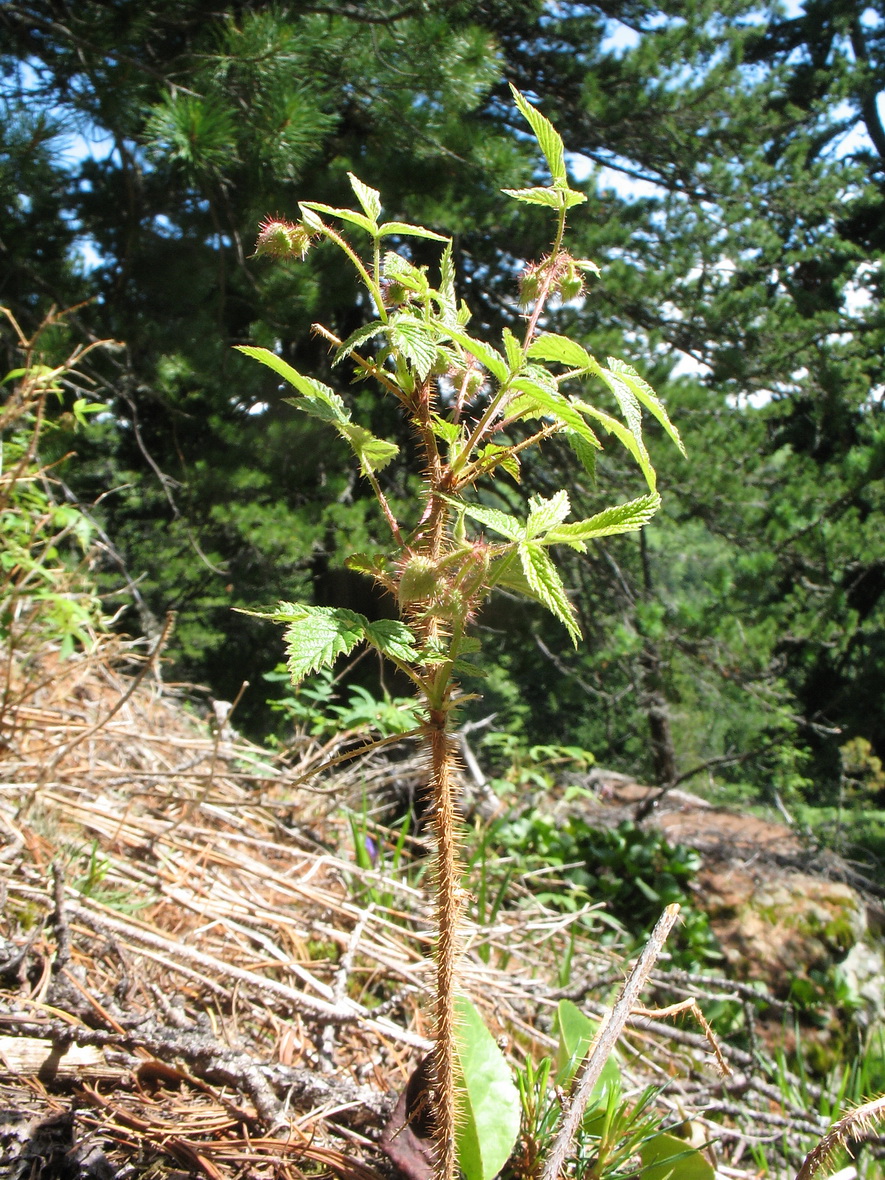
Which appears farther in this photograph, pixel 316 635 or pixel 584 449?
pixel 584 449

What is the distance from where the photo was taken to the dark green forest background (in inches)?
110

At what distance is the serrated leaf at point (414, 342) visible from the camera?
1.68ft

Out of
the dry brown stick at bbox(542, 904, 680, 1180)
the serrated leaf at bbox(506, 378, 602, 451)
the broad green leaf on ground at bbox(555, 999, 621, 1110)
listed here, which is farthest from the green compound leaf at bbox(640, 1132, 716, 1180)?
the serrated leaf at bbox(506, 378, 602, 451)

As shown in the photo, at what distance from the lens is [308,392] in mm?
561

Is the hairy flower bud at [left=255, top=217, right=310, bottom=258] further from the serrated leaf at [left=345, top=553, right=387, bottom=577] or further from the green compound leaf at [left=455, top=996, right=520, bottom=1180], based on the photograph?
the green compound leaf at [left=455, top=996, right=520, bottom=1180]

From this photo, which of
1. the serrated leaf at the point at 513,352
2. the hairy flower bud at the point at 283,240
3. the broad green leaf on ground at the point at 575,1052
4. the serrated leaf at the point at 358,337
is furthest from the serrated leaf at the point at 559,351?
the broad green leaf on ground at the point at 575,1052

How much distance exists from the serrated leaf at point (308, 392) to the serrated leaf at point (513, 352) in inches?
5.8

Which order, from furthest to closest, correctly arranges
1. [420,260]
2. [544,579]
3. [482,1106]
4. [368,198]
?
[420,260] < [482,1106] < [368,198] < [544,579]

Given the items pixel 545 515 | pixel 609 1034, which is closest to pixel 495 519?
pixel 545 515

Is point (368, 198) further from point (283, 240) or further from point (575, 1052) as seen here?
point (575, 1052)

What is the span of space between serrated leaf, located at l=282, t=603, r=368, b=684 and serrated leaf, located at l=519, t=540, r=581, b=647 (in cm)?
12

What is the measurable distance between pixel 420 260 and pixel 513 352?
372 cm

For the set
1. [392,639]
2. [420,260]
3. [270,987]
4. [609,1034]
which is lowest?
[270,987]

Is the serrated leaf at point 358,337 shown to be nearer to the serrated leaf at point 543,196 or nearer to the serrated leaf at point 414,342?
the serrated leaf at point 414,342
